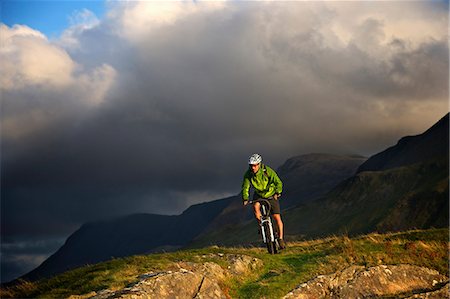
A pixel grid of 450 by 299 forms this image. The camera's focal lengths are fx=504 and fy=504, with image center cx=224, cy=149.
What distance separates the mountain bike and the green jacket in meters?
0.41

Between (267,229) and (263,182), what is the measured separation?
88.0 inches

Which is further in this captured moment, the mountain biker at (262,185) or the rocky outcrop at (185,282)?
the mountain biker at (262,185)

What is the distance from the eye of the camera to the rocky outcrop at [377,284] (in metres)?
18.9

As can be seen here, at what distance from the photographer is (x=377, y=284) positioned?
19.7 metres

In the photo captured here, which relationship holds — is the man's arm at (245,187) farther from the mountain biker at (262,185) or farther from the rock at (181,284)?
the rock at (181,284)

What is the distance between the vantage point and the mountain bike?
22141mm

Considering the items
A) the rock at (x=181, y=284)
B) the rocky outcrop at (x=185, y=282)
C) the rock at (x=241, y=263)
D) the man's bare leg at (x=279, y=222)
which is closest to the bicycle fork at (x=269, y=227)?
the man's bare leg at (x=279, y=222)

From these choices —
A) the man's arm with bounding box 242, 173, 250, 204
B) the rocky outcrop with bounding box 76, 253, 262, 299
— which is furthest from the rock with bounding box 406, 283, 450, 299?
the man's arm with bounding box 242, 173, 250, 204

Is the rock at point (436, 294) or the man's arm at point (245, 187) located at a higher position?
the man's arm at point (245, 187)

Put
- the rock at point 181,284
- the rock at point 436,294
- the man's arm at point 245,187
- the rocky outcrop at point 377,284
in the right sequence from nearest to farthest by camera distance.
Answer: the rock at point 181,284
the rock at point 436,294
the rocky outcrop at point 377,284
the man's arm at point 245,187

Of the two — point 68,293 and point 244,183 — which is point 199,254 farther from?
point 68,293

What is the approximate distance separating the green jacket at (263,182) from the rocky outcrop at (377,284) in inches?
170

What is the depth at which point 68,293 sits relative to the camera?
1808 cm

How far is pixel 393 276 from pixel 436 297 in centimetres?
191
